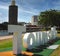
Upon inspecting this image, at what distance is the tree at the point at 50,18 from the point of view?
214 feet

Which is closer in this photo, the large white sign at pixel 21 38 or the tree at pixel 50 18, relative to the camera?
the large white sign at pixel 21 38

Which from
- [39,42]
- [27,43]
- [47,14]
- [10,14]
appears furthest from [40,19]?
[27,43]

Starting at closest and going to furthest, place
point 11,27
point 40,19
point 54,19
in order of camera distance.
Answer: point 11,27
point 54,19
point 40,19

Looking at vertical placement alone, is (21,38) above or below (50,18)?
below

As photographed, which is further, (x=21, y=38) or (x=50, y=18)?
(x=50, y=18)

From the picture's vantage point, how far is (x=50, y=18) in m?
66.0

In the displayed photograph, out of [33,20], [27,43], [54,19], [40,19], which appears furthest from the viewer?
[33,20]

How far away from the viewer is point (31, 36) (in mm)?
17891

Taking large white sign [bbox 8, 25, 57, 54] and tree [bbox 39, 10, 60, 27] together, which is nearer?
large white sign [bbox 8, 25, 57, 54]

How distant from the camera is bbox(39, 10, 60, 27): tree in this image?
65281 mm

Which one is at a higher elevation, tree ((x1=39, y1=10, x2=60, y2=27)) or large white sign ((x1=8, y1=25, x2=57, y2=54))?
tree ((x1=39, y1=10, x2=60, y2=27))

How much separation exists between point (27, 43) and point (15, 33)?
113 inches

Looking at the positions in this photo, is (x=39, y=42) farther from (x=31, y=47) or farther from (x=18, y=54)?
(x=18, y=54)

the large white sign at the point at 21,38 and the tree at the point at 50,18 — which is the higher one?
the tree at the point at 50,18
